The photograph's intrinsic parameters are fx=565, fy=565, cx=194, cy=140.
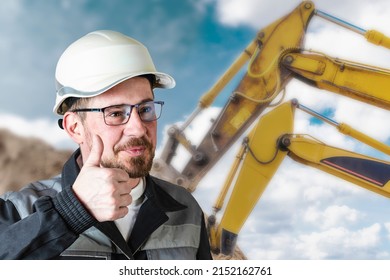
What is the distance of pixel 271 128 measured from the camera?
3.65 meters

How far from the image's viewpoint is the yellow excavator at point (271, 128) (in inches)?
140

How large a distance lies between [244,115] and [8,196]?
195cm

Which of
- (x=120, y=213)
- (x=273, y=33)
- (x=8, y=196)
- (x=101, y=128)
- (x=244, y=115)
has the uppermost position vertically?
(x=273, y=33)

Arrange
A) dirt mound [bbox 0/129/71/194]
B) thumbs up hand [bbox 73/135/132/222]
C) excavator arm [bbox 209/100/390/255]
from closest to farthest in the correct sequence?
thumbs up hand [bbox 73/135/132/222] → dirt mound [bbox 0/129/71/194] → excavator arm [bbox 209/100/390/255]

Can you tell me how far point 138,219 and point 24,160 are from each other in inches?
67.7

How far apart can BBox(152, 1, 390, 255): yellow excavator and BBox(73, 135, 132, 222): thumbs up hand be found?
1.79 meters

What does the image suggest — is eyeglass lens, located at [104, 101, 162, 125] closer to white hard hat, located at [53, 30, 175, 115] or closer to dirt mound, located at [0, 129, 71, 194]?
white hard hat, located at [53, 30, 175, 115]

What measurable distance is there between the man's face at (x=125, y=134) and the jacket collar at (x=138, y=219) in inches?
5.0

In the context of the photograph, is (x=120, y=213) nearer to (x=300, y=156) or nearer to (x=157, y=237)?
(x=157, y=237)

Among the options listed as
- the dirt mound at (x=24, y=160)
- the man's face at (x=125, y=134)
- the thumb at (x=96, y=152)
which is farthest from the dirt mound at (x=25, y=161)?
the thumb at (x=96, y=152)

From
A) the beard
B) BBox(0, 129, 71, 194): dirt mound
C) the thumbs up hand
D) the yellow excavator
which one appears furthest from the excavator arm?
the thumbs up hand

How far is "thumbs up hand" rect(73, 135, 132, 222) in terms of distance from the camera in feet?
5.51

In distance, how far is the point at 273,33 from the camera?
3605 millimetres
